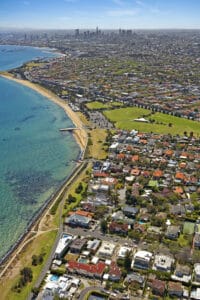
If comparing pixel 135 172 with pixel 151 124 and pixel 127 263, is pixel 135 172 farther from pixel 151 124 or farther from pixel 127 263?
pixel 151 124

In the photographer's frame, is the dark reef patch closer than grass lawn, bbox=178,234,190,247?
No

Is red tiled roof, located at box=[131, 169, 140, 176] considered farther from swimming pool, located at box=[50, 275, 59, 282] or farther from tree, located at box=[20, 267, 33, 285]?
tree, located at box=[20, 267, 33, 285]

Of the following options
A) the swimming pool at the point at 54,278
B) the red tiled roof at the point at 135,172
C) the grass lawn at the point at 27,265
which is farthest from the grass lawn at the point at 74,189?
the swimming pool at the point at 54,278

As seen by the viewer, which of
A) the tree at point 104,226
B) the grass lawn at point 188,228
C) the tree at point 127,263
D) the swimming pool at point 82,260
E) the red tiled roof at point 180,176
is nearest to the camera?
the tree at point 127,263

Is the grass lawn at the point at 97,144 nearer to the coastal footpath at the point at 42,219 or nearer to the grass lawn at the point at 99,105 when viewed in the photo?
the coastal footpath at the point at 42,219

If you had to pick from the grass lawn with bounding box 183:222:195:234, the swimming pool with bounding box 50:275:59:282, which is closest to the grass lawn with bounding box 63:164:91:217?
the swimming pool with bounding box 50:275:59:282
